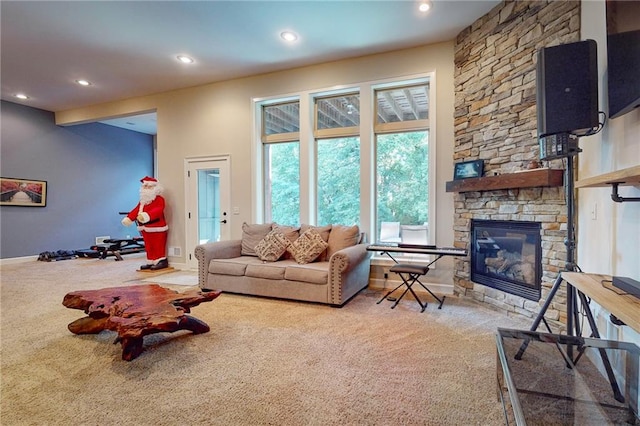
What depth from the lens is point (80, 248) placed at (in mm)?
7297

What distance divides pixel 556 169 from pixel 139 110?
261 inches

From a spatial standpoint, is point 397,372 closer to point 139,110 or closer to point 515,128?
point 515,128

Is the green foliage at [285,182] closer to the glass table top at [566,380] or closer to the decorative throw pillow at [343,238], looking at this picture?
the decorative throw pillow at [343,238]

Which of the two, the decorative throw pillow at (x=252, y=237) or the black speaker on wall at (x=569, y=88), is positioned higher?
the black speaker on wall at (x=569, y=88)

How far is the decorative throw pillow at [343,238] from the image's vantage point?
387 centimetres

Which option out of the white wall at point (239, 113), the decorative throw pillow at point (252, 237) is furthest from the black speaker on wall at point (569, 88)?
the decorative throw pillow at point (252, 237)

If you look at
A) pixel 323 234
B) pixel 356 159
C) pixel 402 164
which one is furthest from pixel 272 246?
pixel 402 164

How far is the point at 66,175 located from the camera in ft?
22.9

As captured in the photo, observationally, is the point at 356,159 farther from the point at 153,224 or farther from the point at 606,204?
the point at 153,224

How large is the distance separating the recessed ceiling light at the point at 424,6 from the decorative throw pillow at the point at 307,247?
279 centimetres

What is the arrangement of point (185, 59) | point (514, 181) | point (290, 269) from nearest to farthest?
point (514, 181) < point (290, 269) < point (185, 59)

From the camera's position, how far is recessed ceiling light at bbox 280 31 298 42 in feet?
12.3

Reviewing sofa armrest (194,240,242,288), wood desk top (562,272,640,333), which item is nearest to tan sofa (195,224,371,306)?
sofa armrest (194,240,242,288)

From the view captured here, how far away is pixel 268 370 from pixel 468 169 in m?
3.00
